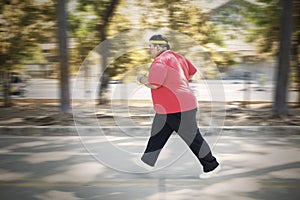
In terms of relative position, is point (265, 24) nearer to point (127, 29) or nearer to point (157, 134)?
point (127, 29)

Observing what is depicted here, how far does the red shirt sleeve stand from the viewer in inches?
165

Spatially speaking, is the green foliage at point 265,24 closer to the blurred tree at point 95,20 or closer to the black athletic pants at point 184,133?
the blurred tree at point 95,20

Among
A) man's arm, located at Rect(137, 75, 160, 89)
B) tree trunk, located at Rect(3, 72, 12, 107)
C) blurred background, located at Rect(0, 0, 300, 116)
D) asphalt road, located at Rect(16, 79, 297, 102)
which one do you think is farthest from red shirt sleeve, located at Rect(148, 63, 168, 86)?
tree trunk, located at Rect(3, 72, 12, 107)

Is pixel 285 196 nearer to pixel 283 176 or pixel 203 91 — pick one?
pixel 283 176

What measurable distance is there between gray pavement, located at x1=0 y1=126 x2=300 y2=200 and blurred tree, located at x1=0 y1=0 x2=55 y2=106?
3.72 meters

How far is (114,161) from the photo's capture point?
5.43 m

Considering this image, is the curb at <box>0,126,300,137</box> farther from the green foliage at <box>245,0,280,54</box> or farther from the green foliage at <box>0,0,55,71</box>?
the green foliage at <box>245,0,280,54</box>

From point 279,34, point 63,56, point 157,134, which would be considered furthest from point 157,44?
point 279,34

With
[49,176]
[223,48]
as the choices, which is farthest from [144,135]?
[223,48]

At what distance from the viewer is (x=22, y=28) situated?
10531 mm

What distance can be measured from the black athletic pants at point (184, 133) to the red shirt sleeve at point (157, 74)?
452 millimetres

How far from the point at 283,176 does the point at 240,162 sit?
767 mm

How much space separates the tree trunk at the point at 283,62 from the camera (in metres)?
8.64

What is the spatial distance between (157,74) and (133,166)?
4.99 feet
